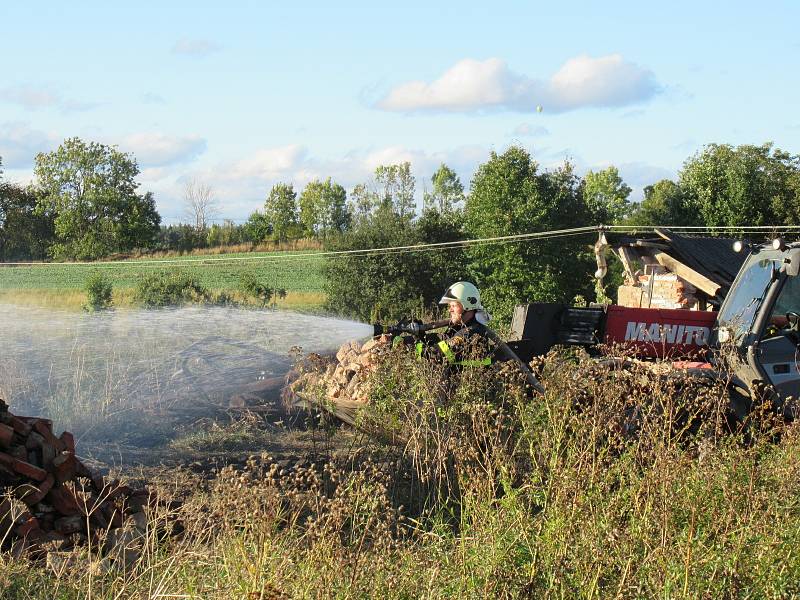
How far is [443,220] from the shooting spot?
3184 cm

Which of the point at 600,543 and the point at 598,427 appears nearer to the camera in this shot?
the point at 600,543

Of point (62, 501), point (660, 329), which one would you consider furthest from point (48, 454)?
point (660, 329)

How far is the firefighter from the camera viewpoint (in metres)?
7.96

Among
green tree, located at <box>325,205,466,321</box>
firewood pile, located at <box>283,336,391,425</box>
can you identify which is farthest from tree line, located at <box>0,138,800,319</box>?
firewood pile, located at <box>283,336,391,425</box>

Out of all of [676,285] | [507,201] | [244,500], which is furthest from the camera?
[507,201]

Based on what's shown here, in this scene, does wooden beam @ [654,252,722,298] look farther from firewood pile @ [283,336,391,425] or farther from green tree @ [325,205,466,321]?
firewood pile @ [283,336,391,425]

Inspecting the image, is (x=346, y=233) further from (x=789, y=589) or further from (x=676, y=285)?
(x=789, y=589)

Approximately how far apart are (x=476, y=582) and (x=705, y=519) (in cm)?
133

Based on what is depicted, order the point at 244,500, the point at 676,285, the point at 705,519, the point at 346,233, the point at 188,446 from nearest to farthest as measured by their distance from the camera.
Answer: the point at 244,500 < the point at 705,519 < the point at 188,446 < the point at 676,285 < the point at 346,233

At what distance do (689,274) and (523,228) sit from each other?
10.3 m

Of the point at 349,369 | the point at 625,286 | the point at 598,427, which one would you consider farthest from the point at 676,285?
the point at 598,427

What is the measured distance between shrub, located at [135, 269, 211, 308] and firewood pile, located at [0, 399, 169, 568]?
1592 cm

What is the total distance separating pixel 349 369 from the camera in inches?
454

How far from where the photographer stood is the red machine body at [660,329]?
30.3ft
